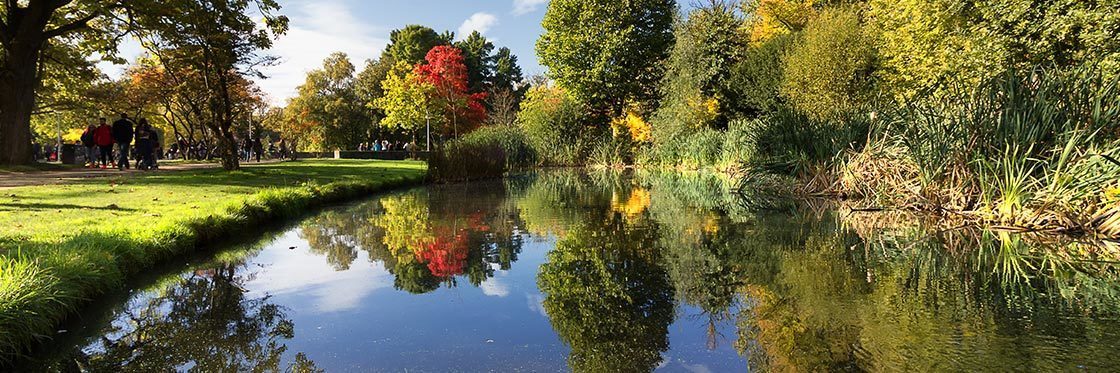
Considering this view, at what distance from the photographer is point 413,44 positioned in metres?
51.3

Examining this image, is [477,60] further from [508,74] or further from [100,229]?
[100,229]

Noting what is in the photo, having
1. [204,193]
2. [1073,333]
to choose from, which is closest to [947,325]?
[1073,333]

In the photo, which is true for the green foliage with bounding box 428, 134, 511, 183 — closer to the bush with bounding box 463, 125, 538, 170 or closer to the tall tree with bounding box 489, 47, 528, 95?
the bush with bounding box 463, 125, 538, 170

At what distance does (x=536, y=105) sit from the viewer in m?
33.5

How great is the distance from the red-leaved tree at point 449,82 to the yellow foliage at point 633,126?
12.1 m

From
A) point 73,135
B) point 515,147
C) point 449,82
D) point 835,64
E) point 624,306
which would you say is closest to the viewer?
point 624,306

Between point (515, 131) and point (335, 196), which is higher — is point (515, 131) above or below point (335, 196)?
above

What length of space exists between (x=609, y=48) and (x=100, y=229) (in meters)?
27.4

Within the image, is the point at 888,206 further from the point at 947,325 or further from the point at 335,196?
the point at 335,196

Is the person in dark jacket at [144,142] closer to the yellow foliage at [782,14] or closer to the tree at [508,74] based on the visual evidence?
the yellow foliage at [782,14]

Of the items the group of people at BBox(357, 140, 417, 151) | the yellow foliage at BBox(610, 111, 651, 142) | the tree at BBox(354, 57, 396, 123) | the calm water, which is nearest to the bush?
the yellow foliage at BBox(610, 111, 651, 142)

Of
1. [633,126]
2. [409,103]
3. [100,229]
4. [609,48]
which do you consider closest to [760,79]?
[609,48]

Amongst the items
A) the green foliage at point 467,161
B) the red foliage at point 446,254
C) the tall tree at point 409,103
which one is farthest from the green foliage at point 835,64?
the tall tree at point 409,103

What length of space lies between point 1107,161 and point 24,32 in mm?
20642
